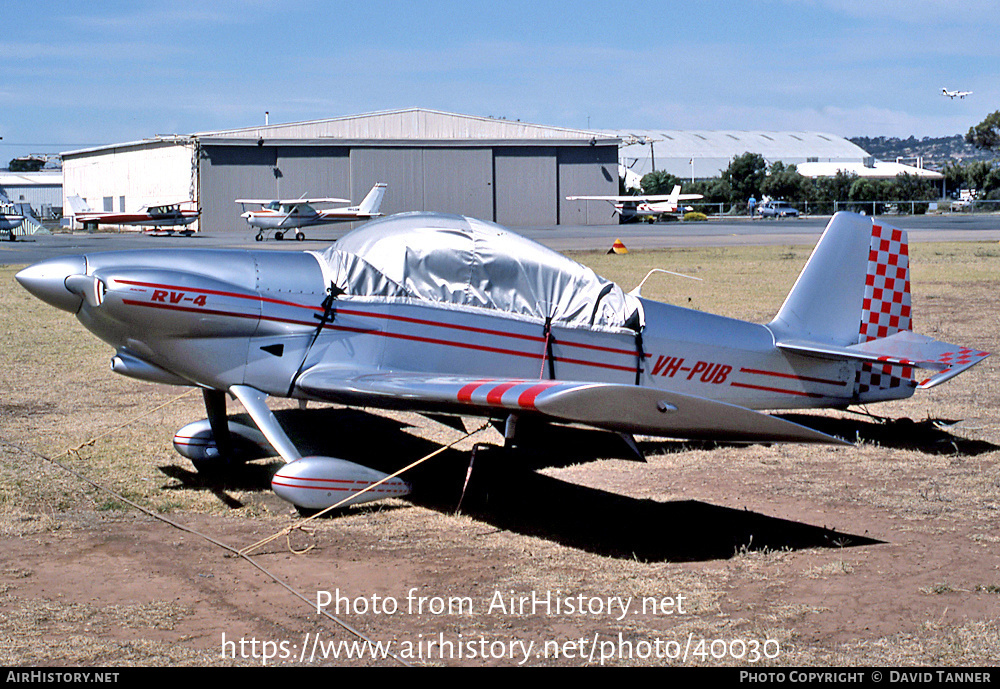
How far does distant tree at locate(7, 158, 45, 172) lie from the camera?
6176 inches

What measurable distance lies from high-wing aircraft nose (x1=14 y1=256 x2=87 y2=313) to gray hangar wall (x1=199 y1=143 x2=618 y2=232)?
53706mm

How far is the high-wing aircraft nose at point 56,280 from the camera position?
648 cm

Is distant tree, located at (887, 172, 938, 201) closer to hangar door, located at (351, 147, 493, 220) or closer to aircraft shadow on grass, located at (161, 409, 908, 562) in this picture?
hangar door, located at (351, 147, 493, 220)

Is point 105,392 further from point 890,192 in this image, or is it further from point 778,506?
point 890,192

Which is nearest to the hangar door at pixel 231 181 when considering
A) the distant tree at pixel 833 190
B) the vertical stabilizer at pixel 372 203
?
the vertical stabilizer at pixel 372 203

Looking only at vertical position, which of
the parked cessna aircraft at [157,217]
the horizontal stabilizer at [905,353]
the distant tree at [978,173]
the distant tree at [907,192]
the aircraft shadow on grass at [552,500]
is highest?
the distant tree at [978,173]

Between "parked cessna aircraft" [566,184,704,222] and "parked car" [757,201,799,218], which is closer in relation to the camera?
"parked cessna aircraft" [566,184,704,222]

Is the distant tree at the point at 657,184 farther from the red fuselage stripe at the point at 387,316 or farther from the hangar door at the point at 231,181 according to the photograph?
the red fuselage stripe at the point at 387,316

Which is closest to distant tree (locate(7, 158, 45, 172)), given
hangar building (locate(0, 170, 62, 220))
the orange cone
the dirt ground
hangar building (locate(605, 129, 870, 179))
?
hangar building (locate(0, 170, 62, 220))

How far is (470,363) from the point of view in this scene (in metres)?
7.11

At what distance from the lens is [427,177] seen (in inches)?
2469

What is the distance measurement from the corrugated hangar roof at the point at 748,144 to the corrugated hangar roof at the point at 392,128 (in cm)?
4137

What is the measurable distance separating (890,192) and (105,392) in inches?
3131

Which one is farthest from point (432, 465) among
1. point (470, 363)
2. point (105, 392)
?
point (105, 392)
